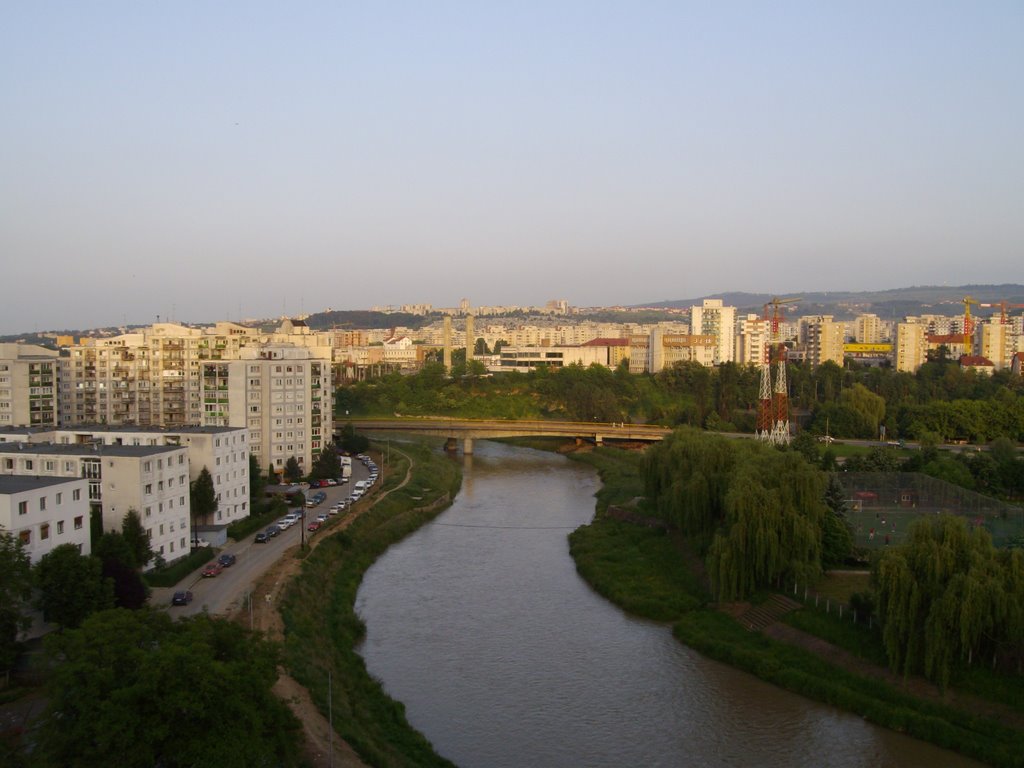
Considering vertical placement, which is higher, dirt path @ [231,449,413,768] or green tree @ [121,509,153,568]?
green tree @ [121,509,153,568]

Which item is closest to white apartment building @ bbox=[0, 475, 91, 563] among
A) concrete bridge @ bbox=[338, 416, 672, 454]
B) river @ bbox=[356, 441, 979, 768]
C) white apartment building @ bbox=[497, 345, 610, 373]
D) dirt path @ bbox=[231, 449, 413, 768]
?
dirt path @ bbox=[231, 449, 413, 768]

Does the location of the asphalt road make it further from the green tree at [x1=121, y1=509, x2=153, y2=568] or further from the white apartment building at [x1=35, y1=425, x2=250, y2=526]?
the white apartment building at [x1=35, y1=425, x2=250, y2=526]

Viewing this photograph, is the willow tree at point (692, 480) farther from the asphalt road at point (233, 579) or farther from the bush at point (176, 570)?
the bush at point (176, 570)

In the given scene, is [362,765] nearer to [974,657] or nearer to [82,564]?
[82,564]

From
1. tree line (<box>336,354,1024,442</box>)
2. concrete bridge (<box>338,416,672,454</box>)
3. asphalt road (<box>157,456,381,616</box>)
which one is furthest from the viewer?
tree line (<box>336,354,1024,442</box>)

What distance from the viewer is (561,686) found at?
8.63 m

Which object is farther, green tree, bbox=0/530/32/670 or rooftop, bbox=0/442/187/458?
rooftop, bbox=0/442/187/458

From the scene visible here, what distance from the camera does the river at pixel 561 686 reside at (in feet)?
24.4

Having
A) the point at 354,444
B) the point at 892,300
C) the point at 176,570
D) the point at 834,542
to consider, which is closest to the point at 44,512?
the point at 176,570

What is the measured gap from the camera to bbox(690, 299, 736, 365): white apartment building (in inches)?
1783

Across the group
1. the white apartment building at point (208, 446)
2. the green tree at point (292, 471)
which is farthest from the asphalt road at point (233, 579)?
the green tree at point (292, 471)

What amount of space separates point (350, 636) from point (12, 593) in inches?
129

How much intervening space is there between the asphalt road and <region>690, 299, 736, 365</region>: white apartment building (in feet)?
111

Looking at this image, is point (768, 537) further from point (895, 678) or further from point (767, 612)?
point (895, 678)
